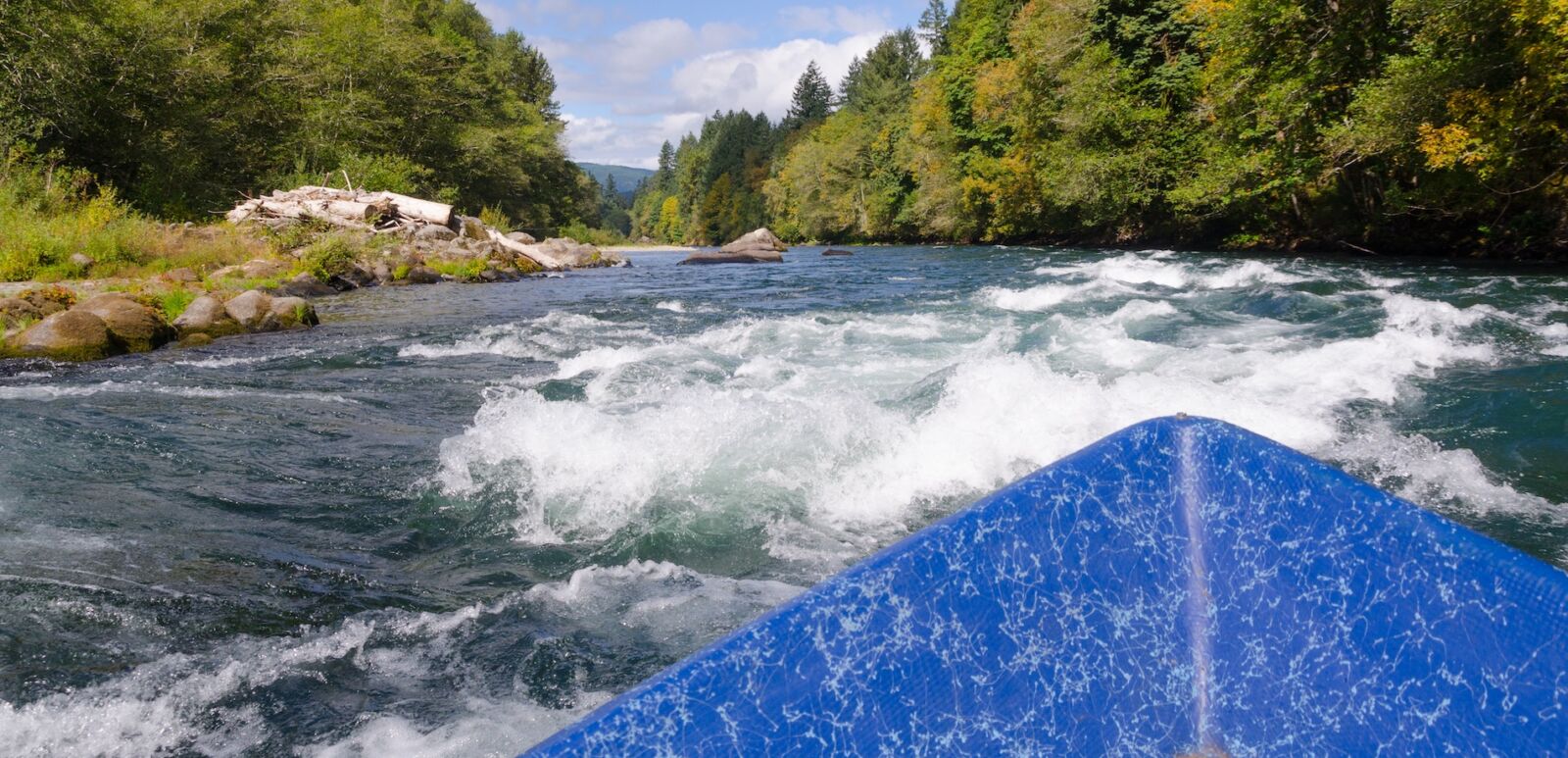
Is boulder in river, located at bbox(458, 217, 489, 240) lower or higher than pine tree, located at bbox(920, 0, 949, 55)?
lower

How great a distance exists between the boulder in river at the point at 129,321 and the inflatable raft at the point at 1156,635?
10.8 m

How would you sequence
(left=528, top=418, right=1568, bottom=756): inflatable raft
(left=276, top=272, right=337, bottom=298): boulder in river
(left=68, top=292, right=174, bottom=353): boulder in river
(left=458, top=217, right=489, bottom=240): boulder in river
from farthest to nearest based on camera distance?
(left=458, top=217, right=489, bottom=240): boulder in river → (left=276, top=272, right=337, bottom=298): boulder in river → (left=68, top=292, right=174, bottom=353): boulder in river → (left=528, top=418, right=1568, bottom=756): inflatable raft

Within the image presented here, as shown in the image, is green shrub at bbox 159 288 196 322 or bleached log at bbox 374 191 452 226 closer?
green shrub at bbox 159 288 196 322

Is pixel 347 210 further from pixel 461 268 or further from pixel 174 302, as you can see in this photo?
pixel 174 302

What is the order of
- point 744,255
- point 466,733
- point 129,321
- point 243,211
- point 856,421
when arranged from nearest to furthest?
point 466,733, point 856,421, point 129,321, point 243,211, point 744,255

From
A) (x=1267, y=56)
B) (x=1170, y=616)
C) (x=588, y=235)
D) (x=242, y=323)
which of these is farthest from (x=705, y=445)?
(x=588, y=235)

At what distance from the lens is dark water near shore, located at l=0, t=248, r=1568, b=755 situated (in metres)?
2.96

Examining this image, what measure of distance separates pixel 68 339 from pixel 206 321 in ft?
6.34

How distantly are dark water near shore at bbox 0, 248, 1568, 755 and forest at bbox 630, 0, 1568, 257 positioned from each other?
473 cm

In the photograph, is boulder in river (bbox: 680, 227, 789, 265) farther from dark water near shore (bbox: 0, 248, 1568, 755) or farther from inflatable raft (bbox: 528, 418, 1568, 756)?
inflatable raft (bbox: 528, 418, 1568, 756)

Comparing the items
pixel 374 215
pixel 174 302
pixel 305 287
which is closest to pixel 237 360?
pixel 174 302

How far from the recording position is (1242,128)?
1967 cm

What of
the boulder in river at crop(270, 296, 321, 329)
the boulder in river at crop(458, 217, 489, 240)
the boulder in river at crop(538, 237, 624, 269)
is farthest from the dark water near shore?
the boulder in river at crop(538, 237, 624, 269)

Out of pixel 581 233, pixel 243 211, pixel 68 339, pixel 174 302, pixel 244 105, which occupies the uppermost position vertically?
pixel 244 105
